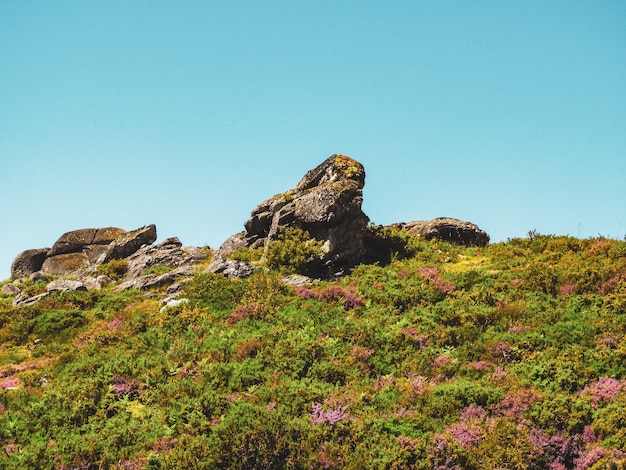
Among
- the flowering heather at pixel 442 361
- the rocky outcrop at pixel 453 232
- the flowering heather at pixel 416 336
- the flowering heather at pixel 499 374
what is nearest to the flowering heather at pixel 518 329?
the flowering heather at pixel 499 374

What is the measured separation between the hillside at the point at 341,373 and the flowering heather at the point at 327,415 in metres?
0.06

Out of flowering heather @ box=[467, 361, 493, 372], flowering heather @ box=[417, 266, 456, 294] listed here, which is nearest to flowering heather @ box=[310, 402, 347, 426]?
flowering heather @ box=[467, 361, 493, 372]

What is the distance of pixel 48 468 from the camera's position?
1470 centimetres

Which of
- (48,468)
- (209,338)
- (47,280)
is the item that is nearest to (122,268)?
(47,280)

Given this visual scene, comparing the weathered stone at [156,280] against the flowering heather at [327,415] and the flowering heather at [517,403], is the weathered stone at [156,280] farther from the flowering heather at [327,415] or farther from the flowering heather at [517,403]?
the flowering heather at [517,403]

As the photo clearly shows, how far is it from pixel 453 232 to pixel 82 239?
31519mm

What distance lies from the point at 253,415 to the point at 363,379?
3.95 metres

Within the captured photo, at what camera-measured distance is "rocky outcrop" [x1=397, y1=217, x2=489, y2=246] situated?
3662 cm

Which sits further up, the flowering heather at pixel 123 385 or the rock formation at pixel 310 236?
the rock formation at pixel 310 236

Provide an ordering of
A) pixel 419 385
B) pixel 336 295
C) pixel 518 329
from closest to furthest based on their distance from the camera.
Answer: pixel 419 385, pixel 518 329, pixel 336 295

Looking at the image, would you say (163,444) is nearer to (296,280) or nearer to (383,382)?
(383,382)

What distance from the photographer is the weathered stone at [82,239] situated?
48.2 m

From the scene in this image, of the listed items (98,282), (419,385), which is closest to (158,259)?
(98,282)

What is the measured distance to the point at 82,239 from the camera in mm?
48469
